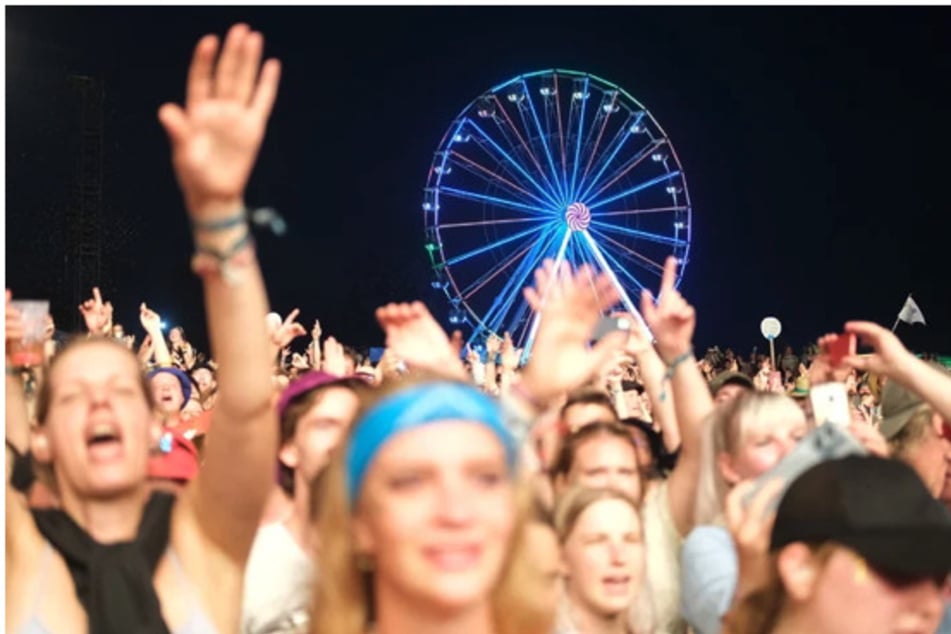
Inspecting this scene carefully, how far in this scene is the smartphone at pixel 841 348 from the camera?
4043 millimetres

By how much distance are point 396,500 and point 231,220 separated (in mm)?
554

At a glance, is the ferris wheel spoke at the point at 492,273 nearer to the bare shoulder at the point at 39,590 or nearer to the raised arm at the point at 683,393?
the raised arm at the point at 683,393

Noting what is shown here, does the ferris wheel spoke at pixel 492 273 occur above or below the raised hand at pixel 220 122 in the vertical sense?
above

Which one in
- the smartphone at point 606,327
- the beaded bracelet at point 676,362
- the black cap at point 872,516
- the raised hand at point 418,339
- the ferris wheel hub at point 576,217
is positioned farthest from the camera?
the ferris wheel hub at point 576,217

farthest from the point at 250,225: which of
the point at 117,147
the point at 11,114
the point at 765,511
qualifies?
the point at 117,147

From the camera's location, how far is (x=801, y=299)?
102ft

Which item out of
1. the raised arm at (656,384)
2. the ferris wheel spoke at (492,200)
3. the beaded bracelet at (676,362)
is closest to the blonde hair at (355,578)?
the beaded bracelet at (676,362)

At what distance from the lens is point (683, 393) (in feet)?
12.8

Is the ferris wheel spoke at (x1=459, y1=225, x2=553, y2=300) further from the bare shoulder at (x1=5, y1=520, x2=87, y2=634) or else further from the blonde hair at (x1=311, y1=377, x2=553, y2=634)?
the blonde hair at (x1=311, y1=377, x2=553, y2=634)

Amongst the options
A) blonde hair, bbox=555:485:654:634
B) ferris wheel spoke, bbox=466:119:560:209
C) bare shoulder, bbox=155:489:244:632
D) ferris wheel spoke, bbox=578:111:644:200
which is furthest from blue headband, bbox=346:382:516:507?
ferris wheel spoke, bbox=578:111:644:200

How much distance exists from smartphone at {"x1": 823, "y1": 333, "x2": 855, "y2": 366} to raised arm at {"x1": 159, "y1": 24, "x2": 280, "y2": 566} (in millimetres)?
2083

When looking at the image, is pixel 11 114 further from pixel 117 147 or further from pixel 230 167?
pixel 230 167

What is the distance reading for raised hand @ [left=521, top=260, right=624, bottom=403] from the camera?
2.82 meters

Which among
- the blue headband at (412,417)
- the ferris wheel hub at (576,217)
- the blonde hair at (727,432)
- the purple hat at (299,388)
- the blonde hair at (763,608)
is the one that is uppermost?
the ferris wheel hub at (576,217)
